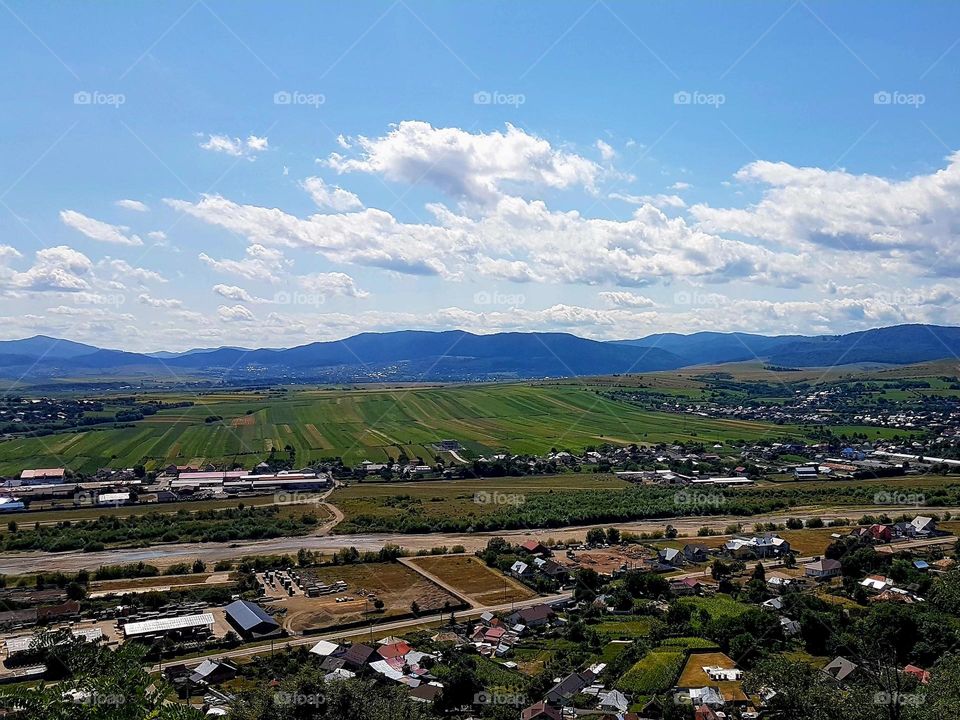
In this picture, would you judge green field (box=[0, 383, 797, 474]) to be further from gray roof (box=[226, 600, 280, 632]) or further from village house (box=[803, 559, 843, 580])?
village house (box=[803, 559, 843, 580])

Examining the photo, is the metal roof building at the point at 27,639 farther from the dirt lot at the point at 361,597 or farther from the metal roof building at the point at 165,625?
the dirt lot at the point at 361,597

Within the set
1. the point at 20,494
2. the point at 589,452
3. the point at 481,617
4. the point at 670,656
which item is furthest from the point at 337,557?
the point at 589,452

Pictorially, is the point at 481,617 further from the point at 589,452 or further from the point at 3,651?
the point at 589,452

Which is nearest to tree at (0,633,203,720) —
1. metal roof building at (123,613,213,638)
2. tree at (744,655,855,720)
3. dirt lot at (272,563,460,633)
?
tree at (744,655,855,720)

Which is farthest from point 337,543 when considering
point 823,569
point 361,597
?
point 823,569

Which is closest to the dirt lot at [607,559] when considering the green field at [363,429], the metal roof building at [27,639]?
the metal roof building at [27,639]
